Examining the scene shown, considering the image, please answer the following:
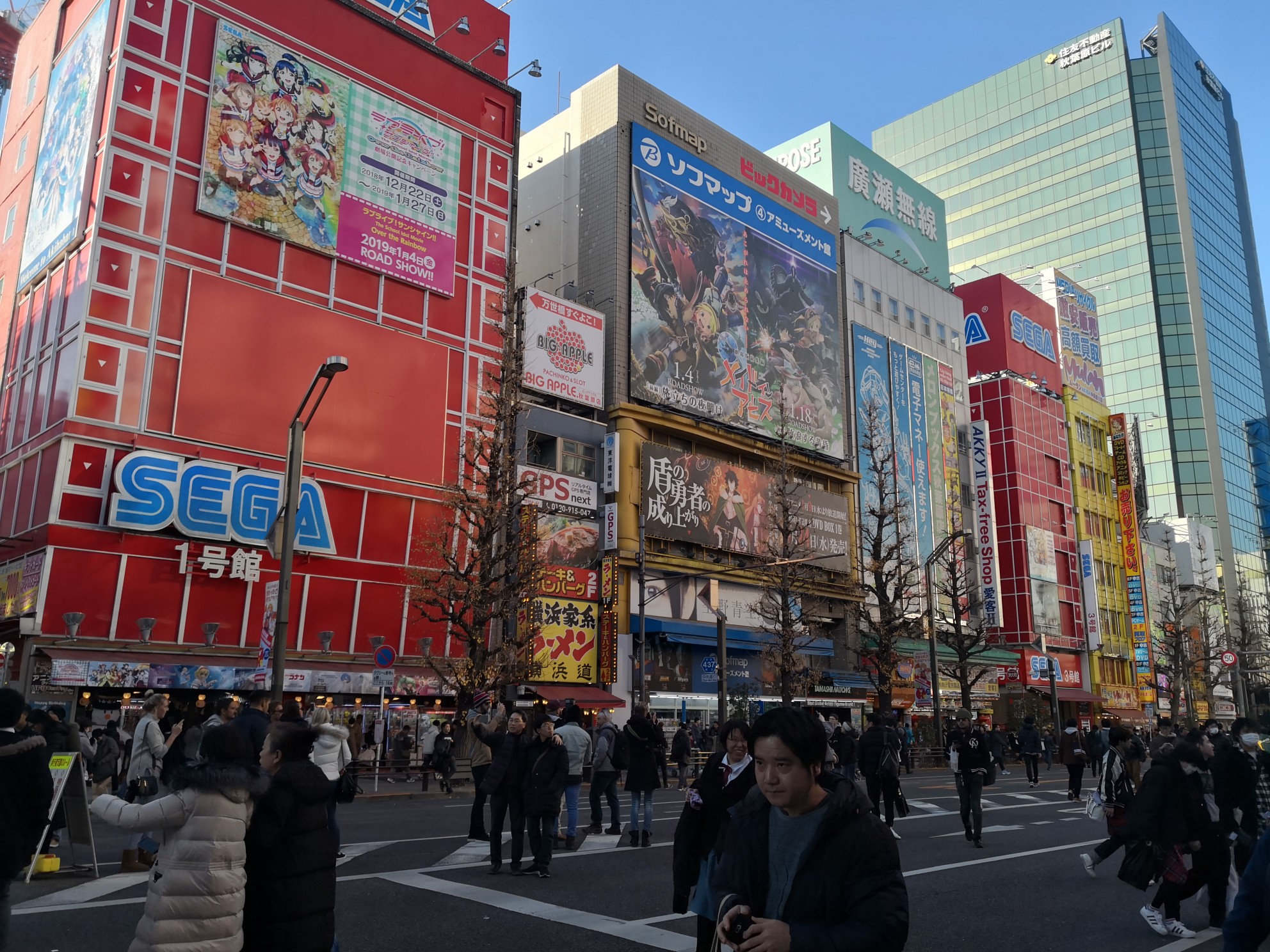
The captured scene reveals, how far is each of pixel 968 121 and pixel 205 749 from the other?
4832 inches

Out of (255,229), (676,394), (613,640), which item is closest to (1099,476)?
(676,394)

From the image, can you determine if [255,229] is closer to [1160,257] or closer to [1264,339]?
[1160,257]

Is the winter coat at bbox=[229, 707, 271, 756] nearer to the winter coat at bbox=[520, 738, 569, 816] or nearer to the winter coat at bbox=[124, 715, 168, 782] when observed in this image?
the winter coat at bbox=[520, 738, 569, 816]

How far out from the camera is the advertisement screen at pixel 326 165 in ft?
92.4

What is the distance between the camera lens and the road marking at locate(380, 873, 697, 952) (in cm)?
731

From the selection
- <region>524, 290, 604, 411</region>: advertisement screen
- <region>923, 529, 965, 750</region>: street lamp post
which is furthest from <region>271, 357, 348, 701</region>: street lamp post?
<region>923, 529, 965, 750</region>: street lamp post

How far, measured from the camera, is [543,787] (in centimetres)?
1037

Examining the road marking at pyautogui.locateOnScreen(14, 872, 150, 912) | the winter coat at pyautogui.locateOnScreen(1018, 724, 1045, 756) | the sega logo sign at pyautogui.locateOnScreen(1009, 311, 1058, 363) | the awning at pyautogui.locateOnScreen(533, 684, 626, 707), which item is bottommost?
the road marking at pyautogui.locateOnScreen(14, 872, 150, 912)

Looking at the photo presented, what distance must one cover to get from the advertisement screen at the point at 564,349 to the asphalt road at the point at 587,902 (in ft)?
74.7

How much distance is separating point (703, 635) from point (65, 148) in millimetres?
25702

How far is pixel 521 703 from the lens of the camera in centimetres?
3116

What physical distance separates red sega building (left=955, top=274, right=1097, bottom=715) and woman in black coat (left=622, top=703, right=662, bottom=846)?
45664 mm

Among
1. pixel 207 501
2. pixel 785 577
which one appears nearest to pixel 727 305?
pixel 785 577

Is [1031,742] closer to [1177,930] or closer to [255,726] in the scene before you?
[1177,930]
